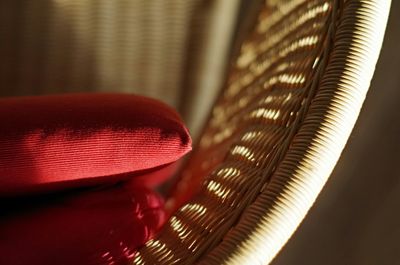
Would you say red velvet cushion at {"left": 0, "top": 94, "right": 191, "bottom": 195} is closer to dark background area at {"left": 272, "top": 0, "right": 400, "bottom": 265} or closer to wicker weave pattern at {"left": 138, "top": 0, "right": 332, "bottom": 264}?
wicker weave pattern at {"left": 138, "top": 0, "right": 332, "bottom": 264}

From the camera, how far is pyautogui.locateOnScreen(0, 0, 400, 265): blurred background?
0.75 m

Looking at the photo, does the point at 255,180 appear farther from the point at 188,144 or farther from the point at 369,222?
the point at 369,222

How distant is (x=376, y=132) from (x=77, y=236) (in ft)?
1.55

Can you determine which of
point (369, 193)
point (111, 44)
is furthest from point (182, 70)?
point (369, 193)

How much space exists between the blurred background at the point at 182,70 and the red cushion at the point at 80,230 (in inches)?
12.5

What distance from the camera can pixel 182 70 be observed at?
2.71ft

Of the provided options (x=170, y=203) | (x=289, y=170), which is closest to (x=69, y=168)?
(x=289, y=170)

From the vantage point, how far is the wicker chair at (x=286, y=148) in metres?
0.38

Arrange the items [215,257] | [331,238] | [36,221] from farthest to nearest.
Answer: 1. [331,238]
2. [36,221]
3. [215,257]

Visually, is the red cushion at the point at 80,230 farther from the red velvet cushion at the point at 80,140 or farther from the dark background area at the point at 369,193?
the dark background area at the point at 369,193

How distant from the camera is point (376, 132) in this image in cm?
76

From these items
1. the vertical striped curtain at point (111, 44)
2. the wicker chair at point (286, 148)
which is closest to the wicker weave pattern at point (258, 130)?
the wicker chair at point (286, 148)

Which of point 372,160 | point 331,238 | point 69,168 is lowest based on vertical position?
point 331,238

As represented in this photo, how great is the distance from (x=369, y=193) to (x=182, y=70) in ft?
1.10
